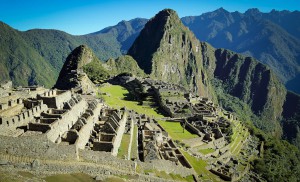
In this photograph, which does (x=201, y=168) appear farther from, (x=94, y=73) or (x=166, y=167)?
(x=94, y=73)

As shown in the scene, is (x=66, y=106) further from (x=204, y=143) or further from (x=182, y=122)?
(x=182, y=122)

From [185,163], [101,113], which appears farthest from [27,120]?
[185,163]

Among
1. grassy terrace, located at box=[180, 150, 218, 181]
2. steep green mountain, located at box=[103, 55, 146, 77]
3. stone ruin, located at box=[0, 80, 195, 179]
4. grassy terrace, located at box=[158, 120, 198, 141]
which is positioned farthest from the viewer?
steep green mountain, located at box=[103, 55, 146, 77]

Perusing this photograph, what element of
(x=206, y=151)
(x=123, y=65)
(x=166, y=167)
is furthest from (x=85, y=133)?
(x=123, y=65)

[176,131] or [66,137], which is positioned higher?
[66,137]

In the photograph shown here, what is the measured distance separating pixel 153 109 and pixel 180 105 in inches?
336

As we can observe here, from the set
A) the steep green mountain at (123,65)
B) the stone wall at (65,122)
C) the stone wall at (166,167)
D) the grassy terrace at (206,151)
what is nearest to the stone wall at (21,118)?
the stone wall at (65,122)

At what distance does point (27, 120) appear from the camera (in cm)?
2672

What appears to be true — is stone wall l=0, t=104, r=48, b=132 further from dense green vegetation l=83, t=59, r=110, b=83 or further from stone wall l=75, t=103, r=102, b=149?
dense green vegetation l=83, t=59, r=110, b=83

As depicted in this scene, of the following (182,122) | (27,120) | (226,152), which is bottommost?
(226,152)

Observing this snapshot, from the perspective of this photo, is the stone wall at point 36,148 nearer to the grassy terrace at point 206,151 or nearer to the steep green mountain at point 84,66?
the grassy terrace at point 206,151

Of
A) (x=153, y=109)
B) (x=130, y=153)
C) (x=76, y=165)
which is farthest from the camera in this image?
(x=153, y=109)

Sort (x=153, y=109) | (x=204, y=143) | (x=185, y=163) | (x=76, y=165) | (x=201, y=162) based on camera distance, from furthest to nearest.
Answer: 1. (x=153, y=109)
2. (x=204, y=143)
3. (x=201, y=162)
4. (x=185, y=163)
5. (x=76, y=165)

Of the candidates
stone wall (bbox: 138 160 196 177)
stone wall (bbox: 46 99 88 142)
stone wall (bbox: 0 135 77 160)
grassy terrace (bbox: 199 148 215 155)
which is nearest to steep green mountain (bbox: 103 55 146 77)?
grassy terrace (bbox: 199 148 215 155)
